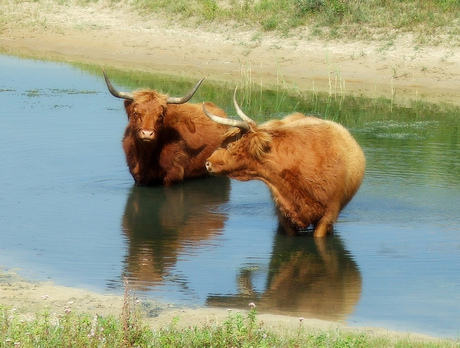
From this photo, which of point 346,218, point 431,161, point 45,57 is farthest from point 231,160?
point 45,57

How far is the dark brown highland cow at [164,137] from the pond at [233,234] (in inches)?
10.2

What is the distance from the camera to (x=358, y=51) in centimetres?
2311

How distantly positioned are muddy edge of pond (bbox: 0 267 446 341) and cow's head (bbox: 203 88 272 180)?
94.4 inches

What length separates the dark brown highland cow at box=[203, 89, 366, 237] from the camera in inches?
396

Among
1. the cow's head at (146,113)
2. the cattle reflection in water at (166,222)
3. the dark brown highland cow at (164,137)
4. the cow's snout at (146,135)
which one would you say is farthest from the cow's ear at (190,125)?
the cow's snout at (146,135)

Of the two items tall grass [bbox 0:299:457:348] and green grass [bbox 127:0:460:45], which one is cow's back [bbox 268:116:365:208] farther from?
green grass [bbox 127:0:460:45]

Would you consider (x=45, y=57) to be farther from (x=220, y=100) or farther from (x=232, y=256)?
(x=232, y=256)

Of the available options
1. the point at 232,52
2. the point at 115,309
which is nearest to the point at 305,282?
the point at 115,309

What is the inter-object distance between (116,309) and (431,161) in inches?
302

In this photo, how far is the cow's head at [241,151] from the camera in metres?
10.0

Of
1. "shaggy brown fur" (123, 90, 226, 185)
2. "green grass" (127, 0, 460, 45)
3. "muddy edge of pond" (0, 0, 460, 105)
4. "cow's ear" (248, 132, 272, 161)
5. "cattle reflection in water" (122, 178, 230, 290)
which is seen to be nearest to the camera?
"cattle reflection in water" (122, 178, 230, 290)

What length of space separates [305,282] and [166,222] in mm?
2701

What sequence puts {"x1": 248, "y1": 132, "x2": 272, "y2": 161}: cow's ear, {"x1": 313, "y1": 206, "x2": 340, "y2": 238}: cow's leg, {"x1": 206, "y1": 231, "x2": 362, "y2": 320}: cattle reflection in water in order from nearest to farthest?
{"x1": 206, "y1": 231, "x2": 362, "y2": 320}: cattle reflection in water
{"x1": 248, "y1": 132, "x2": 272, "y2": 161}: cow's ear
{"x1": 313, "y1": 206, "x2": 340, "y2": 238}: cow's leg

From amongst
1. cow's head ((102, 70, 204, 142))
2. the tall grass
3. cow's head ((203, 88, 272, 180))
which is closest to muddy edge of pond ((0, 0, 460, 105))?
cow's head ((102, 70, 204, 142))
